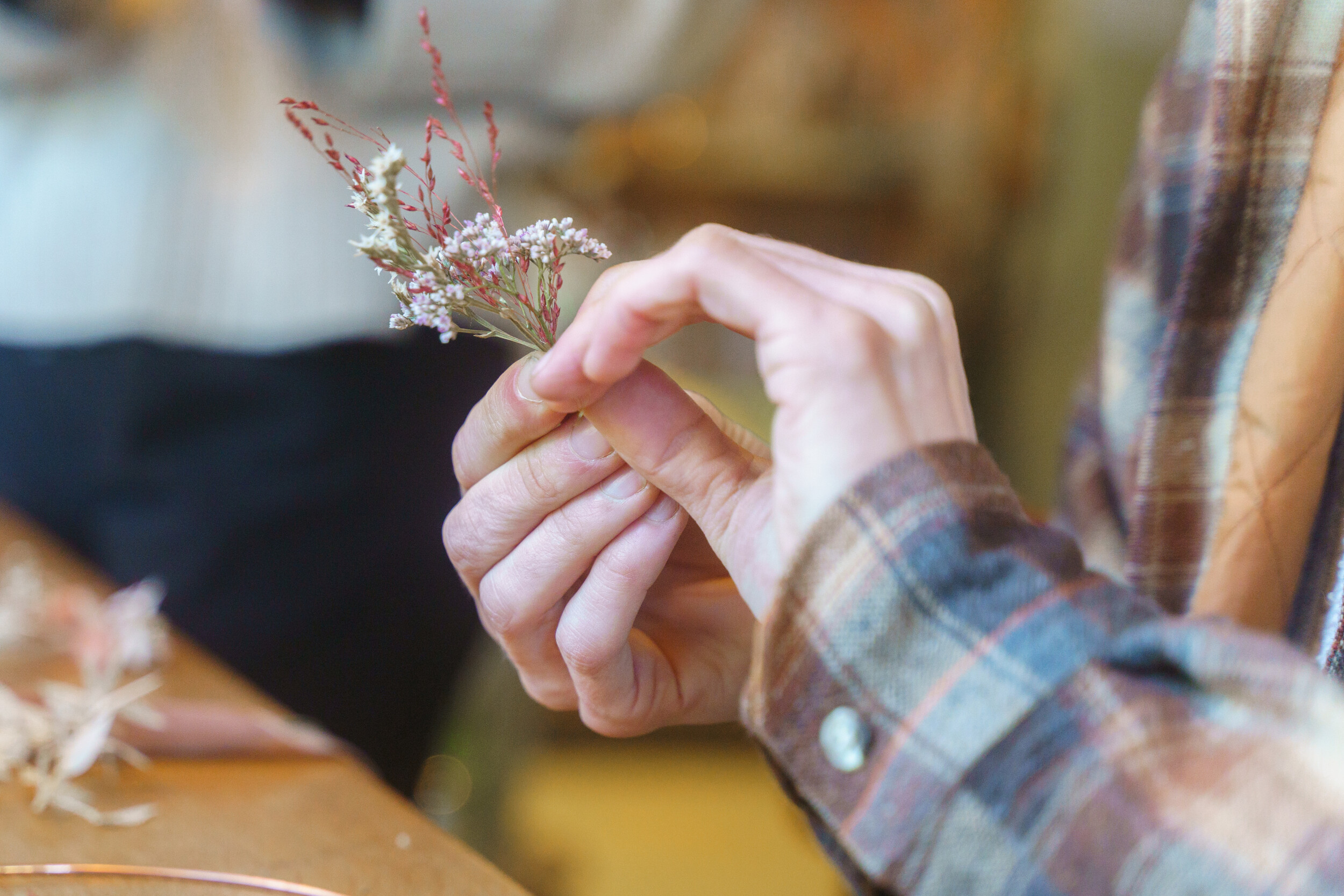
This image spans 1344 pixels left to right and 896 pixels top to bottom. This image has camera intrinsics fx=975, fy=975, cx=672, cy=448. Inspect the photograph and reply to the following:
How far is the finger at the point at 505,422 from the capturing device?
612 mm

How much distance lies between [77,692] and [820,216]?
3.15 metres

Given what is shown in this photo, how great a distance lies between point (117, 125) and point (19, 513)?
614mm

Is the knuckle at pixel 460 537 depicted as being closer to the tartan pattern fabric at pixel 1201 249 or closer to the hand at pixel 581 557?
the hand at pixel 581 557

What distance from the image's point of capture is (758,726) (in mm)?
494

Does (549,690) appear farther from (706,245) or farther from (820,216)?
(820,216)

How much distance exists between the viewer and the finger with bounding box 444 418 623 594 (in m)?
0.62

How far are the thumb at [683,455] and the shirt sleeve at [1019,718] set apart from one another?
11 cm

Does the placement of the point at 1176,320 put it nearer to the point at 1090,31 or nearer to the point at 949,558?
the point at 949,558

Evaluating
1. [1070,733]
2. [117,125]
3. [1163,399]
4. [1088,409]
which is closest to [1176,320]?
[1163,399]

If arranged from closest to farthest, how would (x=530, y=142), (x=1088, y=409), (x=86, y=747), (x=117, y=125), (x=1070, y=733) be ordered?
(x=1070, y=733)
(x=86, y=747)
(x=1088, y=409)
(x=117, y=125)
(x=530, y=142)

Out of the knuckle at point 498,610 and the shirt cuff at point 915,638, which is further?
the knuckle at point 498,610

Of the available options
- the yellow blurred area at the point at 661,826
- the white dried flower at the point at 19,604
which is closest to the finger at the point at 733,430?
the white dried flower at the point at 19,604

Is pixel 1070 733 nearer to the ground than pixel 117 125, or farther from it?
nearer to the ground

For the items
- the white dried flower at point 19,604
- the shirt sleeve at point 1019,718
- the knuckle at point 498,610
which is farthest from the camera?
the white dried flower at point 19,604
